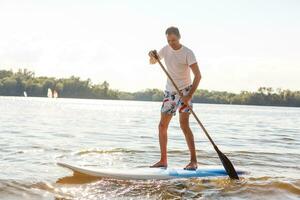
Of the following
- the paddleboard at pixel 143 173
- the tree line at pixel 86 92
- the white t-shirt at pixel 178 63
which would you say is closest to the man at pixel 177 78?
the white t-shirt at pixel 178 63

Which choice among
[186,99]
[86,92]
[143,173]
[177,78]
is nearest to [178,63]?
[177,78]

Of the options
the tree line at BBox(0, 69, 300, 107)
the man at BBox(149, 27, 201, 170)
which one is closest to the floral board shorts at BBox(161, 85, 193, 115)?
the man at BBox(149, 27, 201, 170)

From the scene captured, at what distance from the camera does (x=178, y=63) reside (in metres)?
7.60

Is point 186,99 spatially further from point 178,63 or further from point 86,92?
point 86,92

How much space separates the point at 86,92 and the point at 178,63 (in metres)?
142

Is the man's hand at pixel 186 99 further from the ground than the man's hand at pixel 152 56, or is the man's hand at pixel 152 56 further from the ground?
the man's hand at pixel 152 56

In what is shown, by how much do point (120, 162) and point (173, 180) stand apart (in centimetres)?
230

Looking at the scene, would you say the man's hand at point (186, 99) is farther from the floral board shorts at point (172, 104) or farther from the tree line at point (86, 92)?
the tree line at point (86, 92)

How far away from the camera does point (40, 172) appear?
7961 mm

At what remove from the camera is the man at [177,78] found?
7.52 meters

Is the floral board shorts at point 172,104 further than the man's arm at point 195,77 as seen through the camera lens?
Yes

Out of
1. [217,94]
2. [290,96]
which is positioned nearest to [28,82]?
[217,94]

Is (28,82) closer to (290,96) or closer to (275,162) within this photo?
(290,96)

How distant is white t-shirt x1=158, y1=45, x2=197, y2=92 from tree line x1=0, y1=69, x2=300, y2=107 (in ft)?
398
